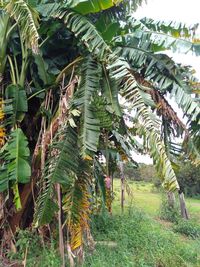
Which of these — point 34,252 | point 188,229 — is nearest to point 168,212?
point 188,229

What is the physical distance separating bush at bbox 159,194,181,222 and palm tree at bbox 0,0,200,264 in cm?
478

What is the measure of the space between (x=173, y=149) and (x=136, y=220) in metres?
2.92

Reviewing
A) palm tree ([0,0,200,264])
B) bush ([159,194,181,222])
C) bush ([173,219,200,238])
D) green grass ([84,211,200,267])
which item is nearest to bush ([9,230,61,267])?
palm tree ([0,0,200,264])

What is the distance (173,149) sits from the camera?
425 centimetres

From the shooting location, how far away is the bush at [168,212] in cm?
870

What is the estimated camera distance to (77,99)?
378 centimetres

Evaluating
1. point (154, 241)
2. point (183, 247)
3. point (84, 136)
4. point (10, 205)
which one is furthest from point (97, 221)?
point (84, 136)

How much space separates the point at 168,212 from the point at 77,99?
19.3ft

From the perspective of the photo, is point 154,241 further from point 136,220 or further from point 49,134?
point 49,134

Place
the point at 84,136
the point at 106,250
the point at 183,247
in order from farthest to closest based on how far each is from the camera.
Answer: the point at 183,247, the point at 106,250, the point at 84,136

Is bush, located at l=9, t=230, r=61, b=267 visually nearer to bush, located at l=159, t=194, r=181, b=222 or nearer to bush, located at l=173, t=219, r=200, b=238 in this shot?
bush, located at l=173, t=219, r=200, b=238

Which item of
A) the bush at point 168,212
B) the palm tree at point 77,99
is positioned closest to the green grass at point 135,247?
the palm tree at point 77,99

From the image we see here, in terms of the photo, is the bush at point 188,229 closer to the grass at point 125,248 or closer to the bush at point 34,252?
the grass at point 125,248

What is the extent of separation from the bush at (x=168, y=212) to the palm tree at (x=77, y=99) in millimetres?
4776
